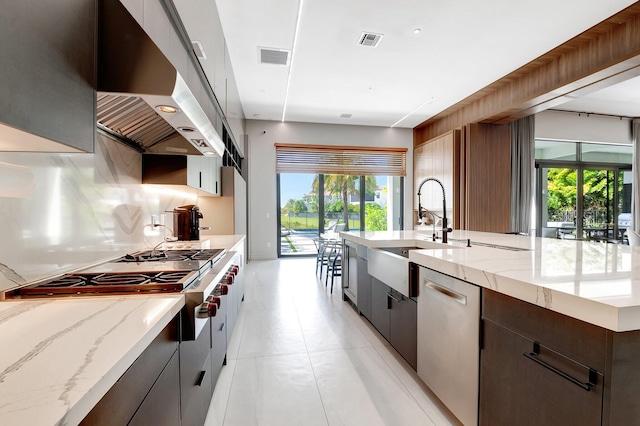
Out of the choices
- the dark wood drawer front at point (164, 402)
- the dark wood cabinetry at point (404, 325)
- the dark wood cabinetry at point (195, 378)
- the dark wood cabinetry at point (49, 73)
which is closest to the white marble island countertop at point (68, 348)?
the dark wood drawer front at point (164, 402)

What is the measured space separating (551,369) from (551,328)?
0.49ft

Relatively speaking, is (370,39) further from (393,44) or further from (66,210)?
(66,210)

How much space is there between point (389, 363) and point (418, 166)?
5776 mm

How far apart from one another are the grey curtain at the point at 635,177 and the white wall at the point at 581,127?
0.08m

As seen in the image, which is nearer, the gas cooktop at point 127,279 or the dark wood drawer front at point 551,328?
the dark wood drawer front at point 551,328

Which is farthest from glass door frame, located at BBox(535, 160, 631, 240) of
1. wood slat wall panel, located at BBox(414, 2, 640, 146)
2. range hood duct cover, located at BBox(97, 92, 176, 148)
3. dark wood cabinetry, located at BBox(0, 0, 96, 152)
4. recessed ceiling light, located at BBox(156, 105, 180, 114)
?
dark wood cabinetry, located at BBox(0, 0, 96, 152)

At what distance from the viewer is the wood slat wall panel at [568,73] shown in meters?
3.09

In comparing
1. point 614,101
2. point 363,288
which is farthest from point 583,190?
point 363,288

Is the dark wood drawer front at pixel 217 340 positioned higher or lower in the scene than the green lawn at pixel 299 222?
lower

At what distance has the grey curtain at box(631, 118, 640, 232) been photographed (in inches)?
252

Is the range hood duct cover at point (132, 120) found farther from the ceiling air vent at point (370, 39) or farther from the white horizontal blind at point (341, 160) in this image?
the white horizontal blind at point (341, 160)

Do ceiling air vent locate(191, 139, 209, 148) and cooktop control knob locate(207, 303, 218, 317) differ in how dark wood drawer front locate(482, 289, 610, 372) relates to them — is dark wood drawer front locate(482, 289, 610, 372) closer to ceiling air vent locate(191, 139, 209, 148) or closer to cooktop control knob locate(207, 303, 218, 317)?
cooktop control knob locate(207, 303, 218, 317)

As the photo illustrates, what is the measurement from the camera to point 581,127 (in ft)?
20.9

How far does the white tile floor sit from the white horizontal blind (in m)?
4.11
